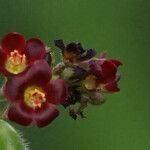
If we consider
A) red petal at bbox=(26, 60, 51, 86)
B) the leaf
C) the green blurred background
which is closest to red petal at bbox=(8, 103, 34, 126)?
red petal at bbox=(26, 60, 51, 86)

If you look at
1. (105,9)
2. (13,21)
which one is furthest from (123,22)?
(13,21)

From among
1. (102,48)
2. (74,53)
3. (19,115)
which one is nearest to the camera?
(19,115)

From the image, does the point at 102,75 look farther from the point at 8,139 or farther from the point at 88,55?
the point at 8,139

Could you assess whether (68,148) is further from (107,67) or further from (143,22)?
(107,67)

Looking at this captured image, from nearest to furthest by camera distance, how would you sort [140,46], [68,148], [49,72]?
[49,72] < [68,148] < [140,46]

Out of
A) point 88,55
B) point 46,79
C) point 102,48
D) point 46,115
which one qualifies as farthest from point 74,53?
point 102,48

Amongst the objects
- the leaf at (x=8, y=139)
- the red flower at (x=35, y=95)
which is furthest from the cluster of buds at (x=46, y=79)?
the leaf at (x=8, y=139)
